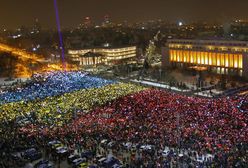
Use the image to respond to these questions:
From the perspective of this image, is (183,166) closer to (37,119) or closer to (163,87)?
(37,119)

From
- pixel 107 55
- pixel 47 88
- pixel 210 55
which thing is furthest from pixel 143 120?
pixel 107 55

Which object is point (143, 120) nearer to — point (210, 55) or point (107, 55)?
point (210, 55)

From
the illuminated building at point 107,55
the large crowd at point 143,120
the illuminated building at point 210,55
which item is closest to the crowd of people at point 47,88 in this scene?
the large crowd at point 143,120

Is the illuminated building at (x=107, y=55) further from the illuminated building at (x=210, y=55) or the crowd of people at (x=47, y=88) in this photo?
the crowd of people at (x=47, y=88)

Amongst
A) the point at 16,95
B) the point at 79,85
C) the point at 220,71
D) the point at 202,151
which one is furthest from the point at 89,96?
the point at 220,71

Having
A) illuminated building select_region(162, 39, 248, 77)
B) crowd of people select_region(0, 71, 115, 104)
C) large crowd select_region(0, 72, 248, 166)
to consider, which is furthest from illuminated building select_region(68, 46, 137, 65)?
large crowd select_region(0, 72, 248, 166)
